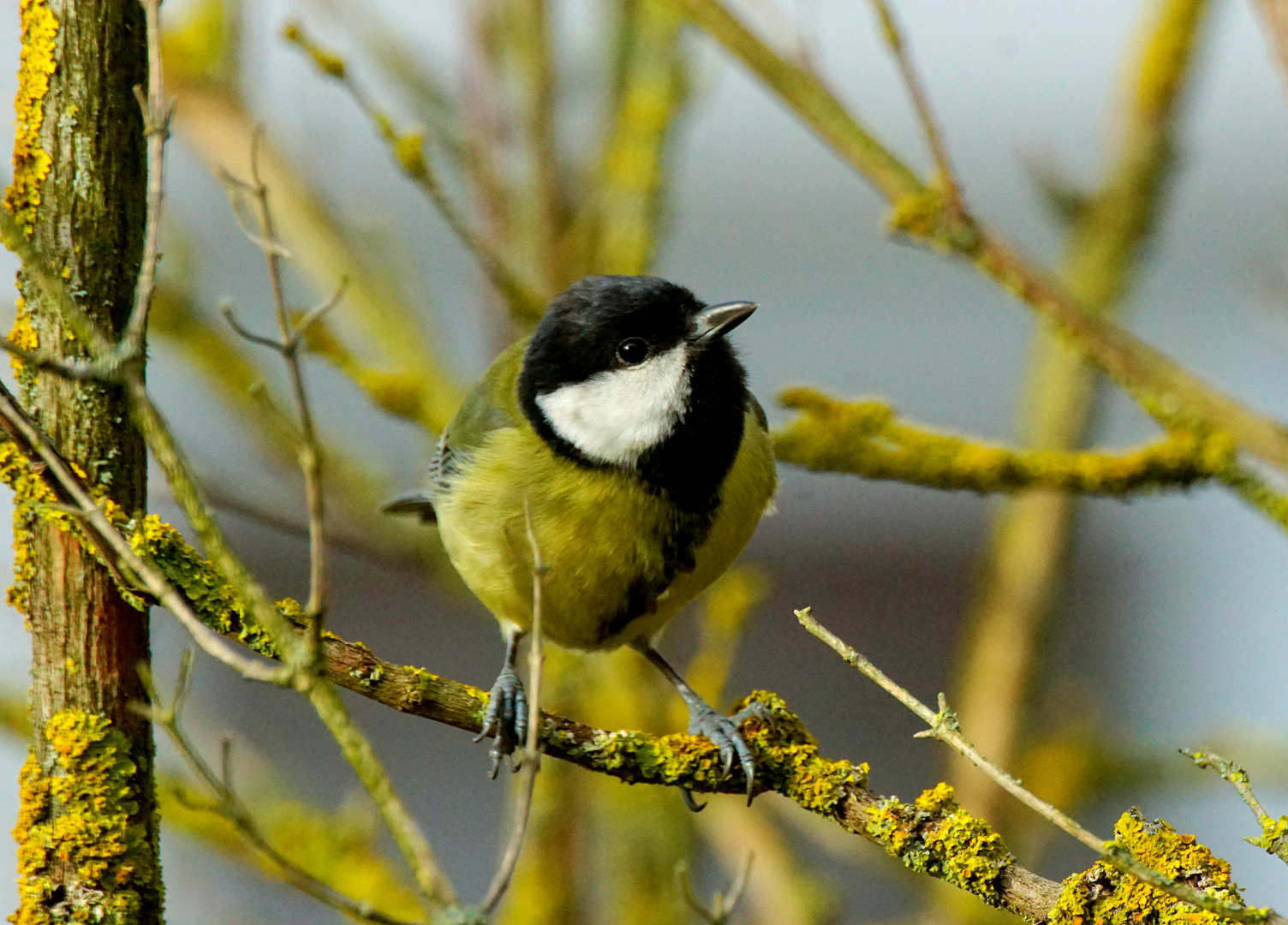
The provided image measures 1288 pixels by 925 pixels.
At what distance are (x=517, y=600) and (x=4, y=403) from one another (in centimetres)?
95

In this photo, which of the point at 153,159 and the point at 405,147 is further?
the point at 405,147

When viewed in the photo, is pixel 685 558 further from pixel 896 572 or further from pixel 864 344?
pixel 864 344

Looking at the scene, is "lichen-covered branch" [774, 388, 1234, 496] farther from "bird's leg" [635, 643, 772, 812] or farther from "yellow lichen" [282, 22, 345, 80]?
"yellow lichen" [282, 22, 345, 80]

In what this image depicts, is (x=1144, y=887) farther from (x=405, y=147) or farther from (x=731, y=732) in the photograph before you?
(x=405, y=147)

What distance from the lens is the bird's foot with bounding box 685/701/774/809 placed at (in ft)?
4.60

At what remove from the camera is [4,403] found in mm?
1079

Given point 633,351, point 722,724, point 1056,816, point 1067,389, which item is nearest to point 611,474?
point 633,351

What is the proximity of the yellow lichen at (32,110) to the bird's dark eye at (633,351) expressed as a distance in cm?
94

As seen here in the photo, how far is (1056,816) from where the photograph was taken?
98 centimetres

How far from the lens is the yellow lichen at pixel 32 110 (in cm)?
120

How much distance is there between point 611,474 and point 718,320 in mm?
301

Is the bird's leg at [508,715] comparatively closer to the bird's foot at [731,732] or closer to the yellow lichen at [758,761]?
the bird's foot at [731,732]

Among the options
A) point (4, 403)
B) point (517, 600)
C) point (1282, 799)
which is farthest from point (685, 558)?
point (1282, 799)

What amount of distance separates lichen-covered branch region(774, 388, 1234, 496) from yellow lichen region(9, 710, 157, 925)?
1.12m
